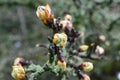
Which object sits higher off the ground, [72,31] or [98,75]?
[98,75]

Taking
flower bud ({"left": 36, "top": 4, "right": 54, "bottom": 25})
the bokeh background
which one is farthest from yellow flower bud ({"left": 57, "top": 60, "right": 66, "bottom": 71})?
the bokeh background

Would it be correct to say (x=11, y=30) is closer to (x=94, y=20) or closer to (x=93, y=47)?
(x=94, y=20)

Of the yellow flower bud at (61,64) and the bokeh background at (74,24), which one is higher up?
the bokeh background at (74,24)

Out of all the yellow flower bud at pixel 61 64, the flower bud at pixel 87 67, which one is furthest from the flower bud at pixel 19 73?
the flower bud at pixel 87 67

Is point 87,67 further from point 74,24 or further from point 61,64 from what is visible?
point 74,24

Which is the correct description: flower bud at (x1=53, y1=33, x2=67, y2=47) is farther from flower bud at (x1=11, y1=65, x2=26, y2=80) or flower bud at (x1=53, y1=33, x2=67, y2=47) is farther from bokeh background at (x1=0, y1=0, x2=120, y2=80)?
bokeh background at (x1=0, y1=0, x2=120, y2=80)

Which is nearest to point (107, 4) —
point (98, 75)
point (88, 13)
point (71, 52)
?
point (88, 13)

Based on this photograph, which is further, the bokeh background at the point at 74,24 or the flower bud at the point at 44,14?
the bokeh background at the point at 74,24

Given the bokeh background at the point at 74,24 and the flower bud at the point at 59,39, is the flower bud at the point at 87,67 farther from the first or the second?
the bokeh background at the point at 74,24
